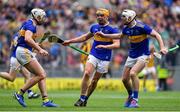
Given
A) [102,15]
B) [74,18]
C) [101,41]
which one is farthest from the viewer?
[74,18]

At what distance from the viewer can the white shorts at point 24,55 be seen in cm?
2084

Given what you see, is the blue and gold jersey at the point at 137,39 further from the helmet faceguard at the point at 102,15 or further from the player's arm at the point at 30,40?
the player's arm at the point at 30,40

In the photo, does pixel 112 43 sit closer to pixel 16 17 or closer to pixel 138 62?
pixel 138 62

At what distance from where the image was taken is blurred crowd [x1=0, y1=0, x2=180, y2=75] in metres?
36.0

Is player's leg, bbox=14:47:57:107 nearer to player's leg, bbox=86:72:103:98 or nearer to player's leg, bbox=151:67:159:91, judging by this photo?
player's leg, bbox=86:72:103:98

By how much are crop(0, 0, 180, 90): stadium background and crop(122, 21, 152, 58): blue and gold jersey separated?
1311 centimetres

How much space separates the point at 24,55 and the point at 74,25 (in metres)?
17.1

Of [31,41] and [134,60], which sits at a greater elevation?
[31,41]

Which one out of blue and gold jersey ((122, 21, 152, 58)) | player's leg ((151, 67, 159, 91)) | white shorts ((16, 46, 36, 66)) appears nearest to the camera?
white shorts ((16, 46, 36, 66))

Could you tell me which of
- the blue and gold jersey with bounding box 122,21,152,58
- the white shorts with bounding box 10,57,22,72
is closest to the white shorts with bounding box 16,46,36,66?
the blue and gold jersey with bounding box 122,21,152,58

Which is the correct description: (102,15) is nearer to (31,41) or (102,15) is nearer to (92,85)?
(92,85)

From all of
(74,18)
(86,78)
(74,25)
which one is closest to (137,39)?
(86,78)

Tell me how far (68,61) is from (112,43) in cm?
1451

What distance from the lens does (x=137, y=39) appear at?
21.4 metres
